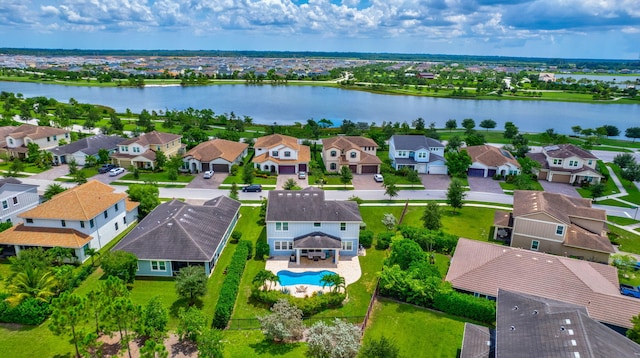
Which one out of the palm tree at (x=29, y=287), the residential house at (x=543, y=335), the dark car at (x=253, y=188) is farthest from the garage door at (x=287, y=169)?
the residential house at (x=543, y=335)

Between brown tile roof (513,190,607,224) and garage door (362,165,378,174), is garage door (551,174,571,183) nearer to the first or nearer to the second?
brown tile roof (513,190,607,224)

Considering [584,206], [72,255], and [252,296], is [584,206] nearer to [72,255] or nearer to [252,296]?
[252,296]

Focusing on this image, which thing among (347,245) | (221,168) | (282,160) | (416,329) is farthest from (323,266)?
(221,168)

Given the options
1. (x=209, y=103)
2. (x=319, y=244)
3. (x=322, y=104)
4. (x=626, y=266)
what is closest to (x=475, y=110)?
(x=322, y=104)

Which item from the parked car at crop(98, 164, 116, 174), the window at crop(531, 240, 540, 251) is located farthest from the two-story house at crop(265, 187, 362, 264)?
the parked car at crop(98, 164, 116, 174)

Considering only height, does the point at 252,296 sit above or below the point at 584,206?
below

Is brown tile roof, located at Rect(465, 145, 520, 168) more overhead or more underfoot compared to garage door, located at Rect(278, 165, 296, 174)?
more overhead
